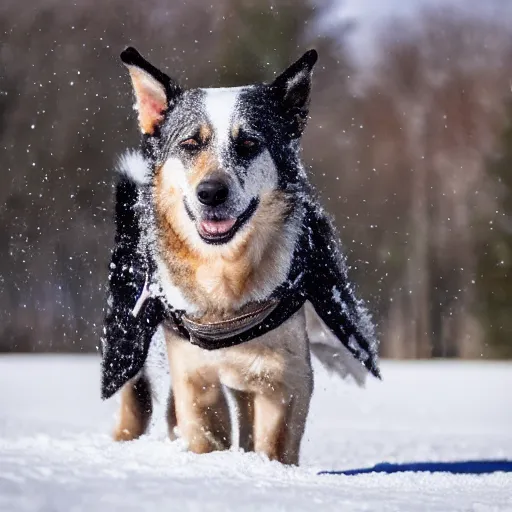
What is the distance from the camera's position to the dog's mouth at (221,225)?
2.42m

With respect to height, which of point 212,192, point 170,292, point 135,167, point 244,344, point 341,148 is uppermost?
point 341,148

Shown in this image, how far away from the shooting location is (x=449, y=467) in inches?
108

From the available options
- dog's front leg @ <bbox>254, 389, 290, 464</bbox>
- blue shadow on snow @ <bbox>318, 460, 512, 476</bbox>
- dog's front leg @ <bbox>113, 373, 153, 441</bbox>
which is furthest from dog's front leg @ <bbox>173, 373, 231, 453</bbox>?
blue shadow on snow @ <bbox>318, 460, 512, 476</bbox>

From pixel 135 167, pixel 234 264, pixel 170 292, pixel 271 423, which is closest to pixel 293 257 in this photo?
pixel 234 264

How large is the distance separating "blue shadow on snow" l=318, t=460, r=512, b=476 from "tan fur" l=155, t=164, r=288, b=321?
2.12 feet

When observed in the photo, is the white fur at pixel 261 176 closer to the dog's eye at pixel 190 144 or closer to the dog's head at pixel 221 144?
the dog's head at pixel 221 144

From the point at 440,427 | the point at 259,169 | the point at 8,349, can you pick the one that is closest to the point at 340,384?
the point at 440,427

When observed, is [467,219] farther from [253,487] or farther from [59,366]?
[59,366]

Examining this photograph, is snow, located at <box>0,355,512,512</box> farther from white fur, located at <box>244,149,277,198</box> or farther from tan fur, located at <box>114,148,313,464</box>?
white fur, located at <box>244,149,277,198</box>

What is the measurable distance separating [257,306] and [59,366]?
0.80 metres

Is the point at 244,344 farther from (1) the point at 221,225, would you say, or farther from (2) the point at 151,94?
(2) the point at 151,94

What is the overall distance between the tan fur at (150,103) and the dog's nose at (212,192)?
0.33 metres

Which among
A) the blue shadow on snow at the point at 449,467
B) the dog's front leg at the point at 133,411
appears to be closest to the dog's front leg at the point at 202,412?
the dog's front leg at the point at 133,411

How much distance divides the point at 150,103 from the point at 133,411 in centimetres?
105
